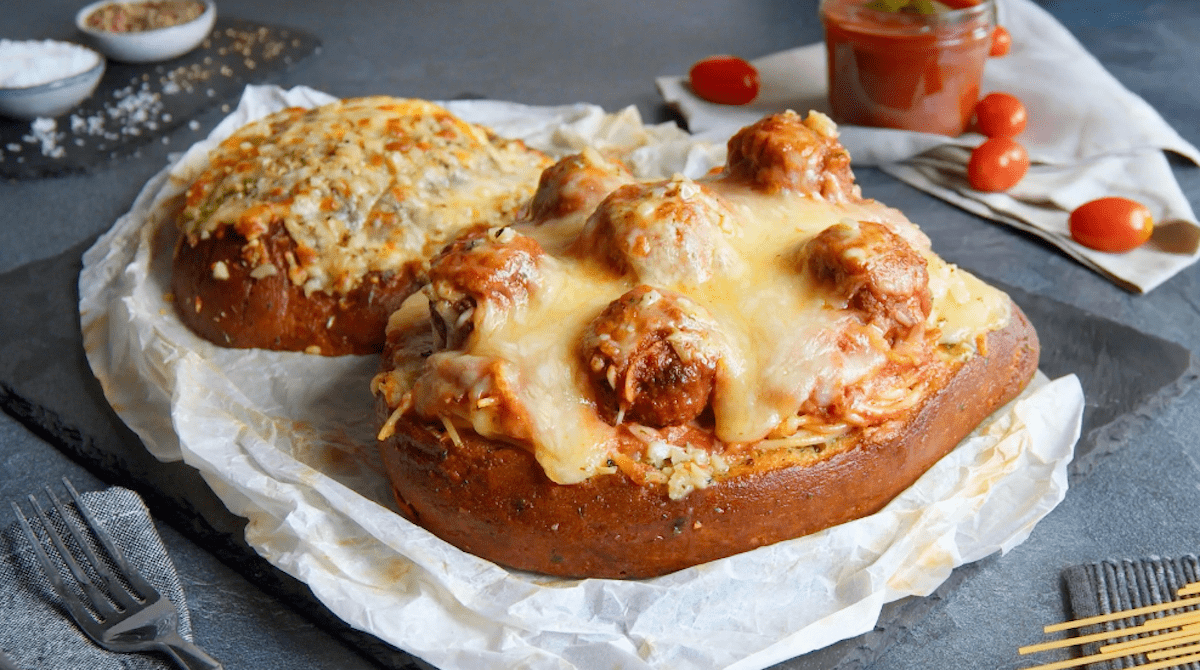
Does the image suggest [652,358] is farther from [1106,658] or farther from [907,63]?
[907,63]

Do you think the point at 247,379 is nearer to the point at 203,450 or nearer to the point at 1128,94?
the point at 203,450

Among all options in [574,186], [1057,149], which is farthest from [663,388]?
[1057,149]

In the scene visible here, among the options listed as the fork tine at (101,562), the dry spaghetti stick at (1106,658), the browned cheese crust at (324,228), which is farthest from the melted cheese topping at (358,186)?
the dry spaghetti stick at (1106,658)

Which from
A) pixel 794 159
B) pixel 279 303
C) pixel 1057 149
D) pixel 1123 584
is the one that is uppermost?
pixel 794 159

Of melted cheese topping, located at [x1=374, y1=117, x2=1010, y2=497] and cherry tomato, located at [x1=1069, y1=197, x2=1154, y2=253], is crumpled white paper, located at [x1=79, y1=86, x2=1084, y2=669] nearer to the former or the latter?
melted cheese topping, located at [x1=374, y1=117, x2=1010, y2=497]

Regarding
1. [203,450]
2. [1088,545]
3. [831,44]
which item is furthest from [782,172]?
[831,44]

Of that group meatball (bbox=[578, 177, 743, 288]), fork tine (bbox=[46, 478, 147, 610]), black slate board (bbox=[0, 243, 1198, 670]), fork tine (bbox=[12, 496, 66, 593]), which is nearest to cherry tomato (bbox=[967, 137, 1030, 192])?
black slate board (bbox=[0, 243, 1198, 670])
